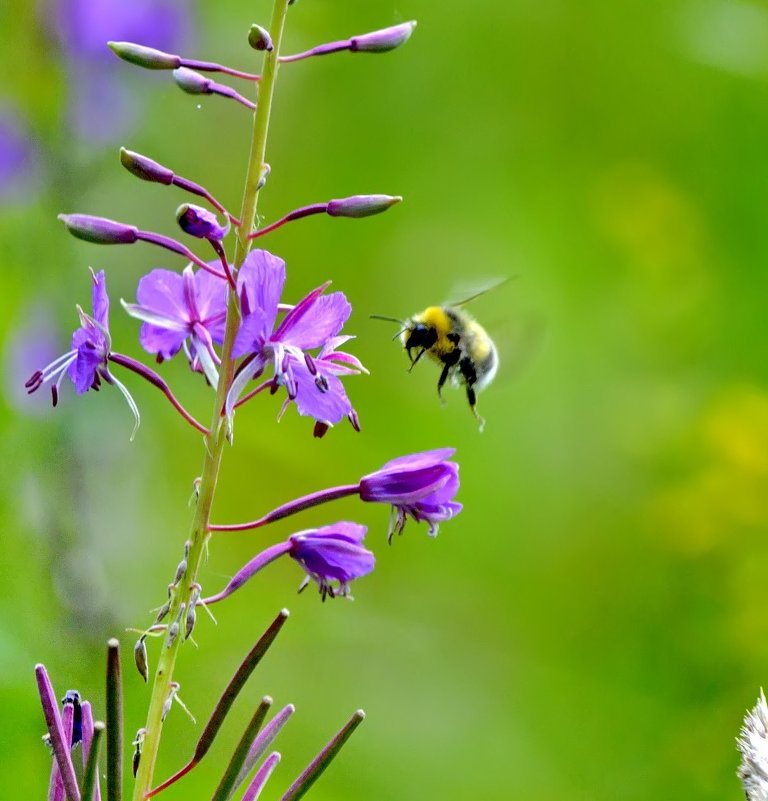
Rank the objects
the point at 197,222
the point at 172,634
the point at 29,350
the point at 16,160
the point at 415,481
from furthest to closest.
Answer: the point at 16,160
the point at 29,350
the point at 415,481
the point at 172,634
the point at 197,222

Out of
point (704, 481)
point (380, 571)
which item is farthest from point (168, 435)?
point (704, 481)

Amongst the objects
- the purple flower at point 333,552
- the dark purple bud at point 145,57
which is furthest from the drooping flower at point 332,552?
the dark purple bud at point 145,57

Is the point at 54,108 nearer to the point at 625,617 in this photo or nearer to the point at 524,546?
the point at 524,546

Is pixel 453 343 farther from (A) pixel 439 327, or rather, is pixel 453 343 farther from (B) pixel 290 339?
(B) pixel 290 339

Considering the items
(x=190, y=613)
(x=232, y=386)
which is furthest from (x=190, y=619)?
(x=232, y=386)

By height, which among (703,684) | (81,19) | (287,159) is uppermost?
(287,159)

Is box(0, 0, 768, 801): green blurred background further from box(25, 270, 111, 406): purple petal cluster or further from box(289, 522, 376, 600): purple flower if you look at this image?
box(25, 270, 111, 406): purple petal cluster
